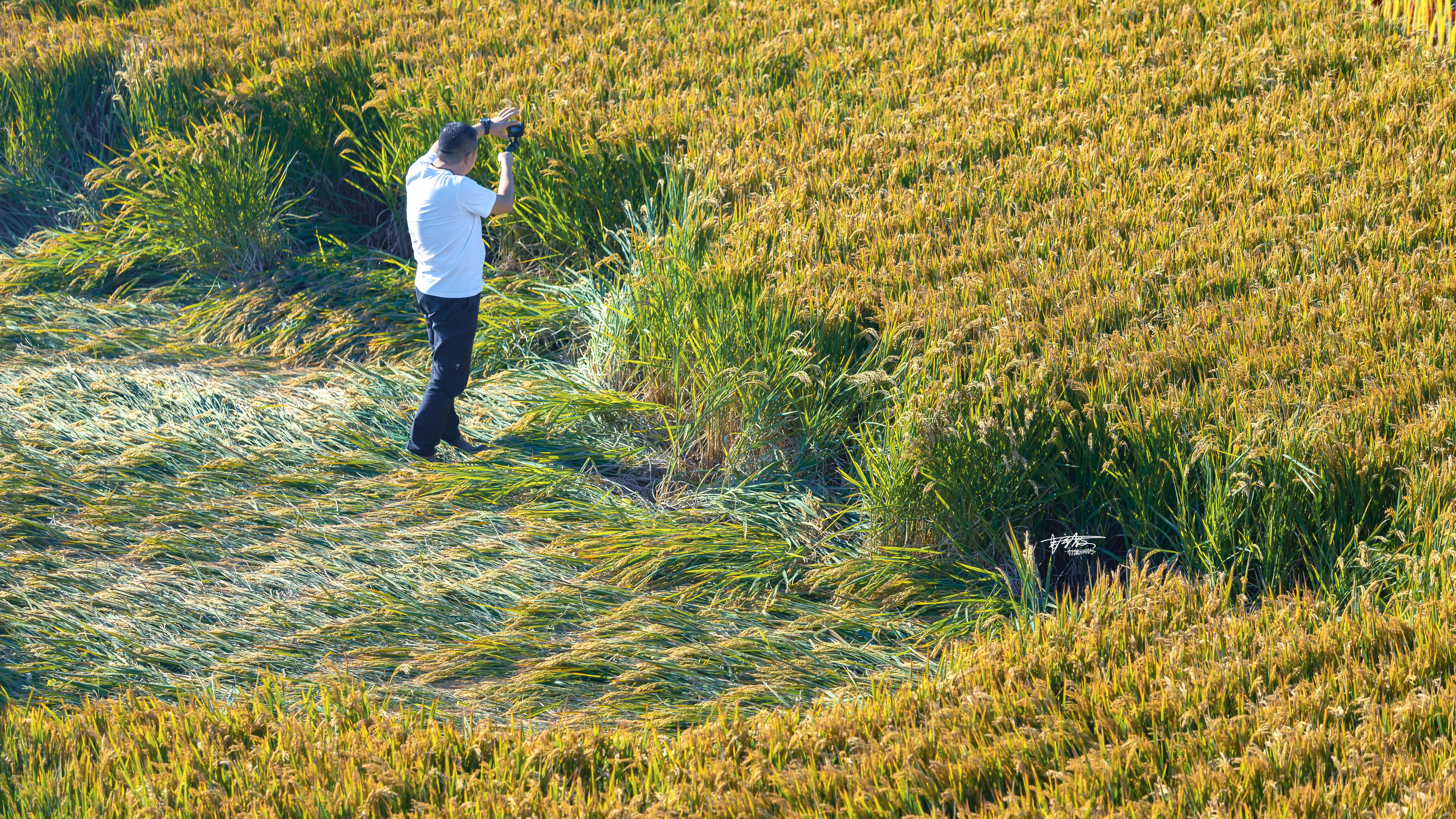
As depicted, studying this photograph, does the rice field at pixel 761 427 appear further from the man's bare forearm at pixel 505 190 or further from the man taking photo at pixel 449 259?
the man's bare forearm at pixel 505 190

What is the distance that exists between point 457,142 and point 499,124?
54 cm

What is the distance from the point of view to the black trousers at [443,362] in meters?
4.58

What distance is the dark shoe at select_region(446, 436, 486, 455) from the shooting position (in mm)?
4676

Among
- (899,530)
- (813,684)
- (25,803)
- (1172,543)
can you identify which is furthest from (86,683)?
(1172,543)

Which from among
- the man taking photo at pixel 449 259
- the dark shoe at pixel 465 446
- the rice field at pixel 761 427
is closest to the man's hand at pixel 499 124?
the man taking photo at pixel 449 259

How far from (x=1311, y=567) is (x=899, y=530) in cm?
123

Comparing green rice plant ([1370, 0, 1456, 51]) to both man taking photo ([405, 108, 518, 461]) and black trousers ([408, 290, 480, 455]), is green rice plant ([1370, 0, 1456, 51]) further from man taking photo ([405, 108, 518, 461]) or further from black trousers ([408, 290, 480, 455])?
black trousers ([408, 290, 480, 455])

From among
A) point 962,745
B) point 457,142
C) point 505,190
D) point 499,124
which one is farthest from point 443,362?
point 962,745

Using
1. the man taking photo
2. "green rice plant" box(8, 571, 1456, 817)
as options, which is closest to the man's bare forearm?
the man taking photo

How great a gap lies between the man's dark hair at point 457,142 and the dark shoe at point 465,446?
1.11 metres

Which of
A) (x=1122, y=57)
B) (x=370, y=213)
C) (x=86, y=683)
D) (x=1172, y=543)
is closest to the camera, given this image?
(x=86, y=683)

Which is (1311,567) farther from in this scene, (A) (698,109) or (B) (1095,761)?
(A) (698,109)

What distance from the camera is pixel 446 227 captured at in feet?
14.6

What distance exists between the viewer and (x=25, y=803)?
2.57m
